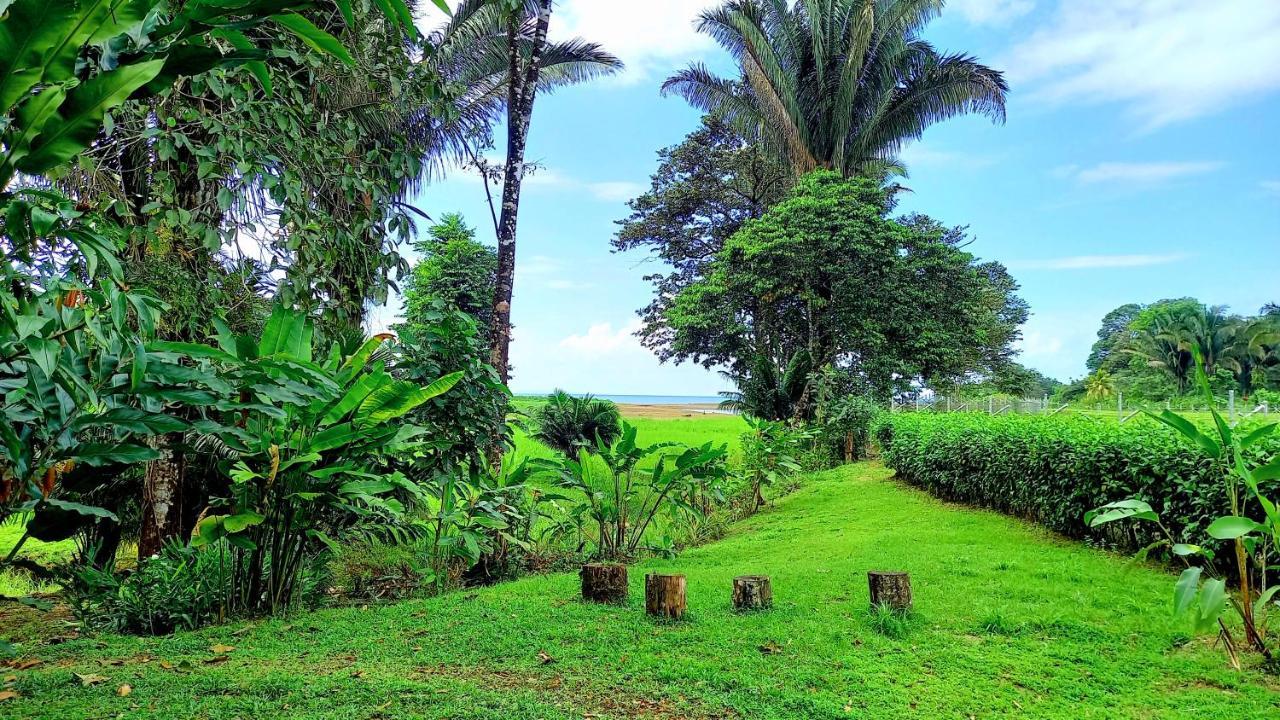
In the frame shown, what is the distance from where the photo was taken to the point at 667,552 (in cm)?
618

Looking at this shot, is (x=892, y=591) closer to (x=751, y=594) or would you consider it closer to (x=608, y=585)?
(x=751, y=594)

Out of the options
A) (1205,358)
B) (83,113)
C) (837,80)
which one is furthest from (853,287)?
(1205,358)

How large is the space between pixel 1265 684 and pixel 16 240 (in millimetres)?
4968

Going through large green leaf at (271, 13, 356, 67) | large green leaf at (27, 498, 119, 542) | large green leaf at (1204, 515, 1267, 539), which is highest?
large green leaf at (271, 13, 356, 67)

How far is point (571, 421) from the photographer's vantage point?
1391cm

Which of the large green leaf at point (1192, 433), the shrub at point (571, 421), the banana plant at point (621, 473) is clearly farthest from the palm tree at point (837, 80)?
the large green leaf at point (1192, 433)

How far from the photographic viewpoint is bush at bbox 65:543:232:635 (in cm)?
385

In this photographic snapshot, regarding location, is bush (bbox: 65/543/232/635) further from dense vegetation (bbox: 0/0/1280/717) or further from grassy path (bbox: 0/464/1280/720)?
grassy path (bbox: 0/464/1280/720)

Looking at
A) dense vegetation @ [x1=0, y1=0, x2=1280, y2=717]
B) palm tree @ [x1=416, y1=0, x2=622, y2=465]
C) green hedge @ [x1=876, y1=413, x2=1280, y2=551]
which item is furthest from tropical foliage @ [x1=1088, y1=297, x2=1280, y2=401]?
dense vegetation @ [x1=0, y1=0, x2=1280, y2=717]

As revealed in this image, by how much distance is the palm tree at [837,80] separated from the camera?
15.3 m

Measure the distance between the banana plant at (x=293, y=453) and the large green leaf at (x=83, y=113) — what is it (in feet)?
5.65

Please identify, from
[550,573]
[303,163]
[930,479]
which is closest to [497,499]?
[550,573]

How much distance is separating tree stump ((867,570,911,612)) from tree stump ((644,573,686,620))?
109cm

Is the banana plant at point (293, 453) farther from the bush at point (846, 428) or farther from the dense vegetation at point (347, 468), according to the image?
the bush at point (846, 428)
